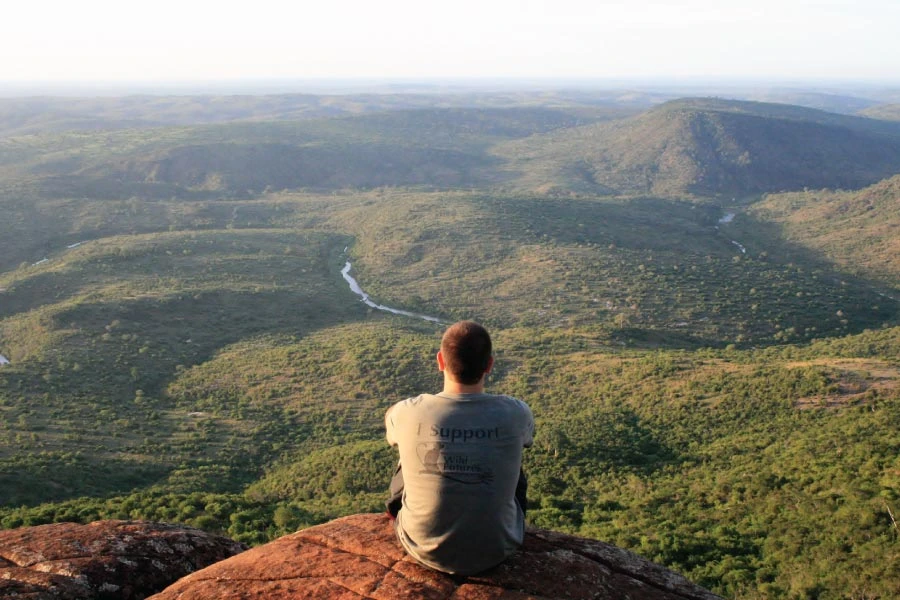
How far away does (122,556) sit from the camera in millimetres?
8336

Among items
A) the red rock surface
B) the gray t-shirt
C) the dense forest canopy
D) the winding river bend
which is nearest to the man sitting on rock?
the gray t-shirt

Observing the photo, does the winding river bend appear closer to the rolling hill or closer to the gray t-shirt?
the rolling hill

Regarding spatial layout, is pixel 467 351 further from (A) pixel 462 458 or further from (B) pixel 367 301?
(B) pixel 367 301

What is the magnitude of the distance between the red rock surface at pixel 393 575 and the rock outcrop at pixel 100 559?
3.31 feet

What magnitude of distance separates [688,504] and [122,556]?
17.1m

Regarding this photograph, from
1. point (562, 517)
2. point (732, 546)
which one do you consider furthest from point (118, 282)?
point (732, 546)

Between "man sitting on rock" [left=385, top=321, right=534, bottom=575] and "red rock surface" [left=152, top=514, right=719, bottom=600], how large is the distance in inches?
15.9

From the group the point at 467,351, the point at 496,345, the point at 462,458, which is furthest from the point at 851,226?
the point at 462,458

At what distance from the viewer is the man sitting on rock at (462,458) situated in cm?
605

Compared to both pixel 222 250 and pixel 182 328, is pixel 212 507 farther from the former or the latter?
pixel 222 250

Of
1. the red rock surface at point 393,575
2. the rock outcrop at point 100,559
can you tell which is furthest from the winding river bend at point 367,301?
the red rock surface at point 393,575

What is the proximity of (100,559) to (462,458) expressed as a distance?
4915 mm

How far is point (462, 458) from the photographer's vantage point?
6.04 metres

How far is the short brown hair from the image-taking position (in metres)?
6.04
